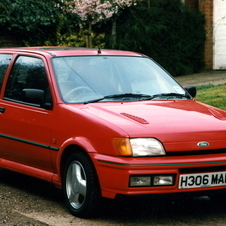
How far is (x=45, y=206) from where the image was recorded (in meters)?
6.36

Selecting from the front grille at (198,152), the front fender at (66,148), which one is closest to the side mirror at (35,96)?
the front fender at (66,148)

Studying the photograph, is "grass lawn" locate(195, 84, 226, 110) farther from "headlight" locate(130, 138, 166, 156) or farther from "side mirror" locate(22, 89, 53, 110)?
"headlight" locate(130, 138, 166, 156)

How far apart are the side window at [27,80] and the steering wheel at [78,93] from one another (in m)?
0.20

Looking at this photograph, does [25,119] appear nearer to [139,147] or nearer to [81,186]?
[81,186]

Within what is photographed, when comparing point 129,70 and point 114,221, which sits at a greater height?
point 129,70

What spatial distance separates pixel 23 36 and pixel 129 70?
12.9m

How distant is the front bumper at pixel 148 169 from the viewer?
534 centimetres

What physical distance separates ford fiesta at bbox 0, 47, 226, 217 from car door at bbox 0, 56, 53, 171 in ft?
0.04

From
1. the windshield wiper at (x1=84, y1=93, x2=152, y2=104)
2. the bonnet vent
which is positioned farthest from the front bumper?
the windshield wiper at (x1=84, y1=93, x2=152, y2=104)

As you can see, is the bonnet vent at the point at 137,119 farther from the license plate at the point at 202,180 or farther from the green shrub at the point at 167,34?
the green shrub at the point at 167,34

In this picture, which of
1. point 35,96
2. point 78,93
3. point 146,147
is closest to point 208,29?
point 78,93

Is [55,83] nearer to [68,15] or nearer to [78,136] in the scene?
[78,136]

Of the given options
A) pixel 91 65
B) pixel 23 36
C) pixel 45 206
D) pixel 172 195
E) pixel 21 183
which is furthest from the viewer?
pixel 23 36

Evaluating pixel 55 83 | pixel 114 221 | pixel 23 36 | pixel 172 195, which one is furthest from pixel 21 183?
pixel 23 36
